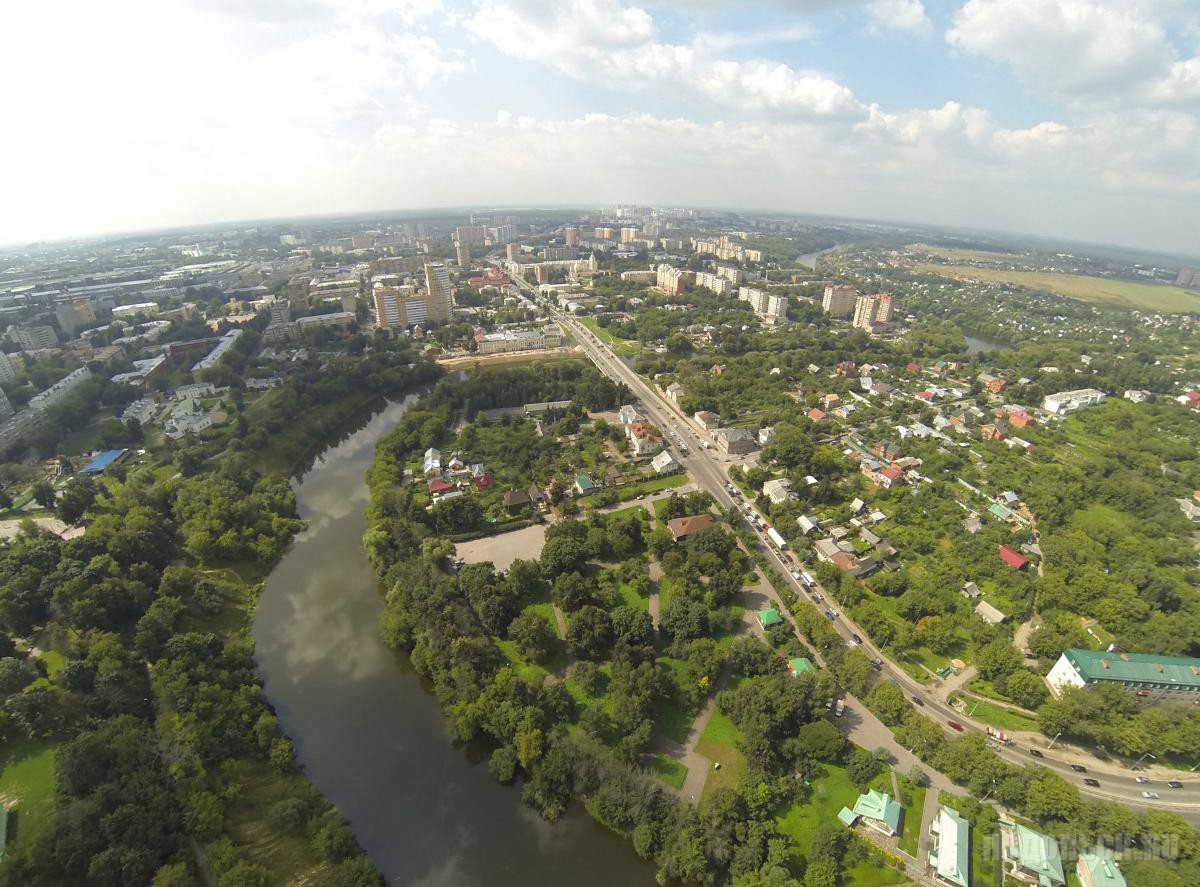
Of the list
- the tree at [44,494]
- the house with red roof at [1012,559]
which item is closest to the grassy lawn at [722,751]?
the house with red roof at [1012,559]

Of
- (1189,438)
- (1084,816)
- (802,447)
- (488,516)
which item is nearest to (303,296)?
(488,516)

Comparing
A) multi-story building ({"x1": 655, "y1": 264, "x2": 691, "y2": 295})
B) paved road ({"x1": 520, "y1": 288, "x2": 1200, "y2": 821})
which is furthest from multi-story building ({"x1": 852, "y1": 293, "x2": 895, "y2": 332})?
paved road ({"x1": 520, "y1": 288, "x2": 1200, "y2": 821})

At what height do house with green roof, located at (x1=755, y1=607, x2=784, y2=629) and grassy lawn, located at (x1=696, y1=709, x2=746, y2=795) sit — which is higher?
house with green roof, located at (x1=755, y1=607, x2=784, y2=629)

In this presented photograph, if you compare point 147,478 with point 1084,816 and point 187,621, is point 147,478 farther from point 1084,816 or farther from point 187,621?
point 1084,816

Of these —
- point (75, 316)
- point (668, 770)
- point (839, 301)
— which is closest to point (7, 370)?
point (75, 316)

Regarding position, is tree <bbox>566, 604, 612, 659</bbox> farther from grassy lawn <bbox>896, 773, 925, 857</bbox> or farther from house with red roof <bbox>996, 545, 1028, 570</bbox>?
house with red roof <bbox>996, 545, 1028, 570</bbox>

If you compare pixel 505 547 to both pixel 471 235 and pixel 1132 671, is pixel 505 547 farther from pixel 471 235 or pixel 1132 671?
pixel 471 235
